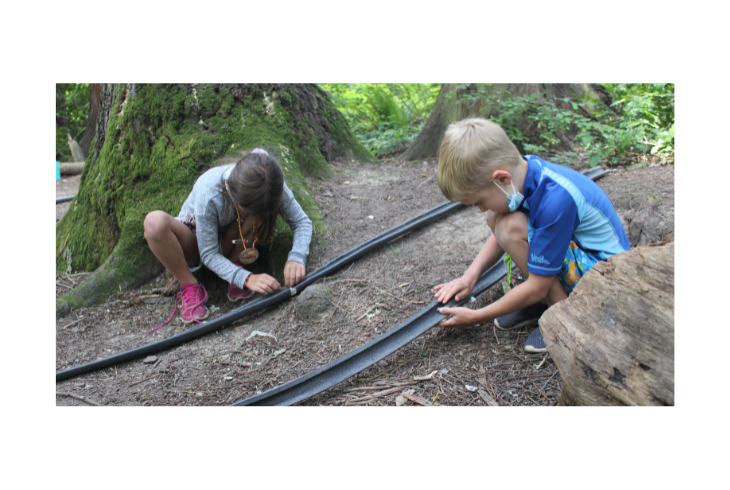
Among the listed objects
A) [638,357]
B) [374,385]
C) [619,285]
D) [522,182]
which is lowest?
[374,385]

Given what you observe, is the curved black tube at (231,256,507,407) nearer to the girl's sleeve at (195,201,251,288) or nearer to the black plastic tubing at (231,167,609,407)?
the black plastic tubing at (231,167,609,407)

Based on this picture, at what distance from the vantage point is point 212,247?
3221 millimetres

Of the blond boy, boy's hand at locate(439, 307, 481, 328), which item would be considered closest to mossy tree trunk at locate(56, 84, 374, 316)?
boy's hand at locate(439, 307, 481, 328)

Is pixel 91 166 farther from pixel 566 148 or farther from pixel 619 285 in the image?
pixel 566 148

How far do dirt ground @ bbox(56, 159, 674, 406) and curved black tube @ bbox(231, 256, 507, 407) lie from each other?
0.06m

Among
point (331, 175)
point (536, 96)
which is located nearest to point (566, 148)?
point (536, 96)

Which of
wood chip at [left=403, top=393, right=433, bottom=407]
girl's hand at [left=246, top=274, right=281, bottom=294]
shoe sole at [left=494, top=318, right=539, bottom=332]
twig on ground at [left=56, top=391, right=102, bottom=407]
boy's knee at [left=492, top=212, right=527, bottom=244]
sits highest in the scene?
boy's knee at [left=492, top=212, right=527, bottom=244]

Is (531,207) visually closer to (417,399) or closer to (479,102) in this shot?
(417,399)

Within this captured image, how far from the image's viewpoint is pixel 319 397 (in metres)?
2.26

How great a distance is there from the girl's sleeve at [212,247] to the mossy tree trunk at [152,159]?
46 centimetres

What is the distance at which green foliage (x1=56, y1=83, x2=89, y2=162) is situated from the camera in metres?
9.82

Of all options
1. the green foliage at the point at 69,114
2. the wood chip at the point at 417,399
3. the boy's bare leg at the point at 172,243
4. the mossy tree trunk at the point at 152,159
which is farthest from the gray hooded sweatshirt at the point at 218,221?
the green foliage at the point at 69,114

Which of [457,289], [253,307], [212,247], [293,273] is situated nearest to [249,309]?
[253,307]

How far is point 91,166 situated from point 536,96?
4.71 m
